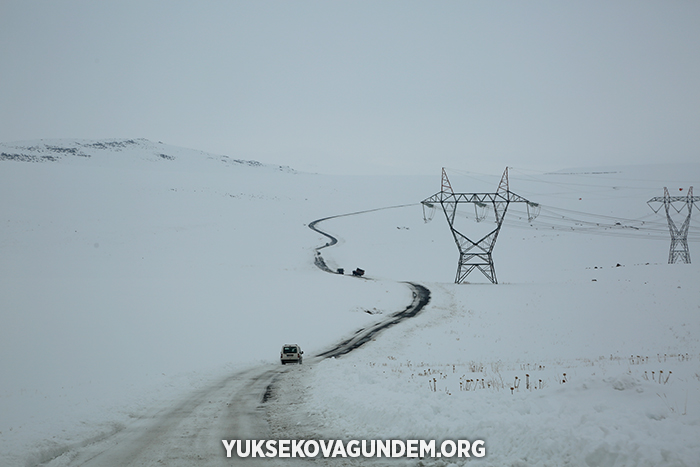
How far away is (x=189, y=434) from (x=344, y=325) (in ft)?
79.7

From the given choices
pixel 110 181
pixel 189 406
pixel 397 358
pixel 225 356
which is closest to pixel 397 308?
pixel 397 358

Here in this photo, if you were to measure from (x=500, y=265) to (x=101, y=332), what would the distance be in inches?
2435

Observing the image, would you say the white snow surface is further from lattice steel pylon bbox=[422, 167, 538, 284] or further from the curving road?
lattice steel pylon bbox=[422, 167, 538, 284]

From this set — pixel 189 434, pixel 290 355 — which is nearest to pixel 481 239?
pixel 290 355

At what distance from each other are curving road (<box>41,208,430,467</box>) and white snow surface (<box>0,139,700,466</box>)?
48 centimetres

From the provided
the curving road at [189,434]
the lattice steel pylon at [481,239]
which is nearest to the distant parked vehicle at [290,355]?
the curving road at [189,434]

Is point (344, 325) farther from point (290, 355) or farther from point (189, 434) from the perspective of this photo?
point (189, 434)

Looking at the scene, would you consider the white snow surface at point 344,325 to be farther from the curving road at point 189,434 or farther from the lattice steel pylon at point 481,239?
the lattice steel pylon at point 481,239

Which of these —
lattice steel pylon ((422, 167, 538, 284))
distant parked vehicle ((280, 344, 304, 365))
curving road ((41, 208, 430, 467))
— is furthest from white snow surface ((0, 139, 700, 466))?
lattice steel pylon ((422, 167, 538, 284))

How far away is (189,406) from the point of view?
14727mm

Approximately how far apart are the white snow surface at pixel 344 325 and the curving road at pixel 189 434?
48cm

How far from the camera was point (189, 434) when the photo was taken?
37.0ft

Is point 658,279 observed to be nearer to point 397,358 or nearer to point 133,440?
point 397,358

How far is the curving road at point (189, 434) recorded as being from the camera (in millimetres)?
9539
